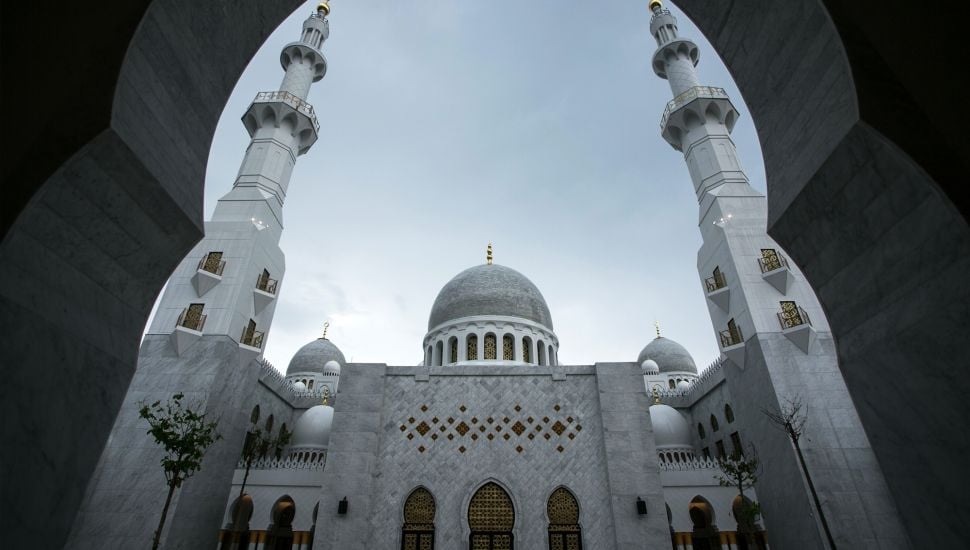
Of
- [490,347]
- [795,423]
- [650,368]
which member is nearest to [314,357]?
[490,347]

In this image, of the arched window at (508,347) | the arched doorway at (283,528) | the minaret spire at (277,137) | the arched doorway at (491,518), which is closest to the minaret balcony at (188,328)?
the minaret spire at (277,137)

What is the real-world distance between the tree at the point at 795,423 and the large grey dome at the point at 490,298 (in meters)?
10.8

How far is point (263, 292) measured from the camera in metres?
20.9

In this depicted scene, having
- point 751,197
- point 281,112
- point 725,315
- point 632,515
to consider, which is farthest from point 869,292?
point 281,112

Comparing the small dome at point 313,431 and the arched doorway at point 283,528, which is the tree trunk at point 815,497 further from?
the small dome at point 313,431

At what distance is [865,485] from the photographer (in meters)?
15.2

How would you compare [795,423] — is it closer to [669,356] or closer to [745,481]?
[745,481]

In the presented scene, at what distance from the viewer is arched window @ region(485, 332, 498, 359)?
21.9m

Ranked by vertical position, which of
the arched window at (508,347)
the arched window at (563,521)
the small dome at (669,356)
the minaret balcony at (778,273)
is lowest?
the arched window at (563,521)

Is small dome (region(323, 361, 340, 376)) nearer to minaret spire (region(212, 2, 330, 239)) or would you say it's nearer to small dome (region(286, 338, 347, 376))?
small dome (region(286, 338, 347, 376))

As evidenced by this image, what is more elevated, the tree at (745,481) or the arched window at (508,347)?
the arched window at (508,347)

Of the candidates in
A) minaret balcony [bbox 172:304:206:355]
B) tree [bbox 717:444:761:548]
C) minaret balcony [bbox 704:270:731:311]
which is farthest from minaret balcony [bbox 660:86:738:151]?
minaret balcony [bbox 172:304:206:355]

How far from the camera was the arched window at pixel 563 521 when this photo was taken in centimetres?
1384

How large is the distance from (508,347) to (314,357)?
23.5 meters
